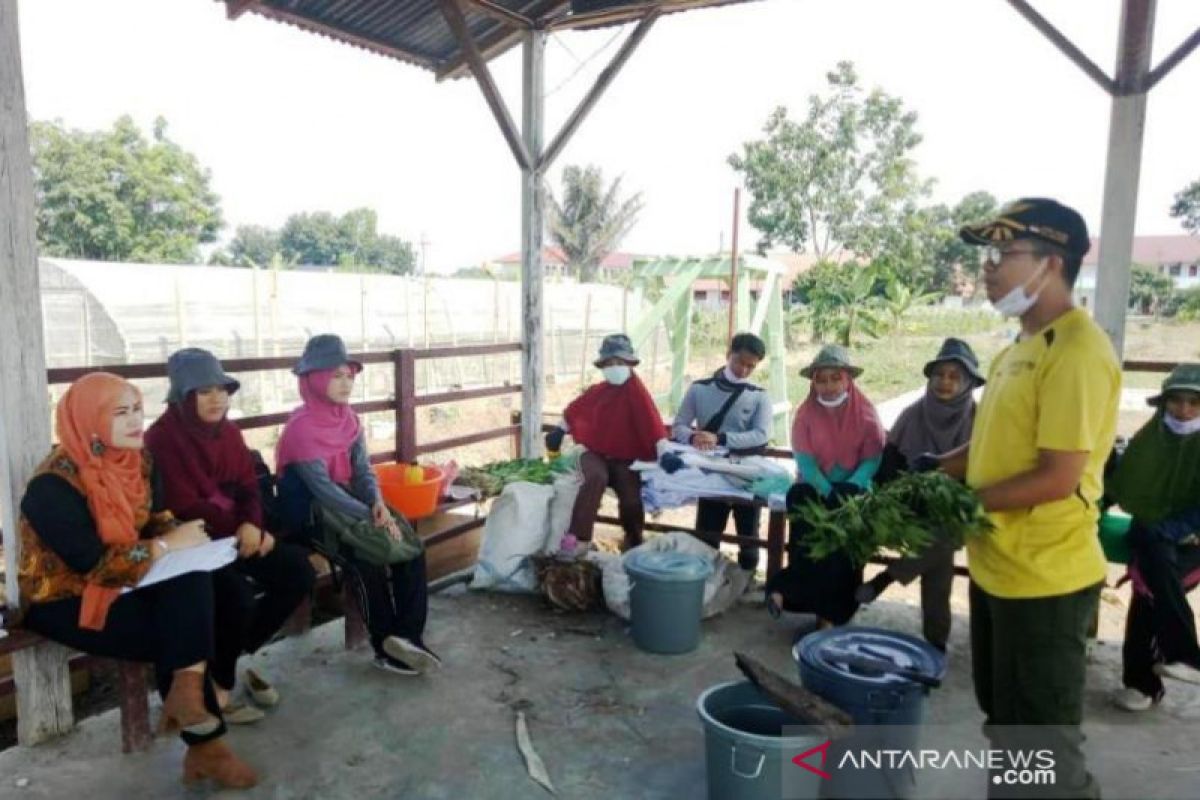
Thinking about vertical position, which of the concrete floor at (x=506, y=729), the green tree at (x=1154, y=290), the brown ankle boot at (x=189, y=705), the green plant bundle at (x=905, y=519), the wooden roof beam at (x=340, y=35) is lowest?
the concrete floor at (x=506, y=729)

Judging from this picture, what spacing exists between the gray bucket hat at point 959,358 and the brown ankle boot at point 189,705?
10.6ft

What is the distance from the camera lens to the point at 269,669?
363 centimetres

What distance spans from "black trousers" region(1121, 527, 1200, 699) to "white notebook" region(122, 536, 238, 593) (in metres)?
3.62

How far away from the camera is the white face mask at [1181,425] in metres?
3.30

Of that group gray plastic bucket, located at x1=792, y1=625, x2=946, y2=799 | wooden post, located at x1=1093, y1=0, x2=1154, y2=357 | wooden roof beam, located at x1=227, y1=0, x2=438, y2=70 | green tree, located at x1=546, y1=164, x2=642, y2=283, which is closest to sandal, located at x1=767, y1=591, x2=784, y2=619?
gray plastic bucket, located at x1=792, y1=625, x2=946, y2=799

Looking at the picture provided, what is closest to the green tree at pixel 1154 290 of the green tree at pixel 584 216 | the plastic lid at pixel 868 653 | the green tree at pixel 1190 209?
the green tree at pixel 1190 209

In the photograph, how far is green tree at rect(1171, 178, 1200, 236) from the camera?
28.4 meters

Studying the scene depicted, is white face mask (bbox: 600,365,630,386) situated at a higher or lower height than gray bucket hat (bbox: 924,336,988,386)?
lower

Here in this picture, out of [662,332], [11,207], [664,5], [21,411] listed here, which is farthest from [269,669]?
[662,332]

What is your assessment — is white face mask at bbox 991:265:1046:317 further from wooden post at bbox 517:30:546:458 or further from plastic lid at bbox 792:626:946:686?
wooden post at bbox 517:30:546:458

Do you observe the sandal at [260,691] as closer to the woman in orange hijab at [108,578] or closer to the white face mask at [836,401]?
the woman in orange hijab at [108,578]

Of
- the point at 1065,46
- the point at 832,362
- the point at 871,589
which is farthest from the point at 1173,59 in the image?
the point at 871,589

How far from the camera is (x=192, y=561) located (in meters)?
2.79

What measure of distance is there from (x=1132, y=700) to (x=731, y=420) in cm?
232
